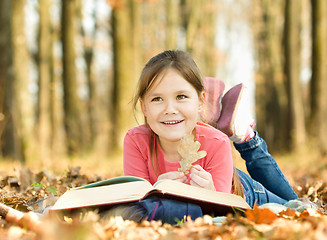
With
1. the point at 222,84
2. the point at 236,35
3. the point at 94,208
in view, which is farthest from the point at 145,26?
the point at 94,208

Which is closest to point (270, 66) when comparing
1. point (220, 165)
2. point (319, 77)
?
point (319, 77)

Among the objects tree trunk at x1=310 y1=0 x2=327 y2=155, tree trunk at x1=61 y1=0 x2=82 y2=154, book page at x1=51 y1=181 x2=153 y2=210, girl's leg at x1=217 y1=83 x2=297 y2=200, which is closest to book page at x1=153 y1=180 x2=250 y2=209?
book page at x1=51 y1=181 x2=153 y2=210

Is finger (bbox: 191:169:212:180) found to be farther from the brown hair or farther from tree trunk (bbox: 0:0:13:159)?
tree trunk (bbox: 0:0:13:159)

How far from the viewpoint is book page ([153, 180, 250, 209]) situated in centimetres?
207

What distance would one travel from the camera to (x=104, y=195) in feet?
6.83

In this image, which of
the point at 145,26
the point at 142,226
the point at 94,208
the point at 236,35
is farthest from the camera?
the point at 236,35

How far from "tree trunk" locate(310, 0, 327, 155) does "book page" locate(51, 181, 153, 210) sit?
773 cm

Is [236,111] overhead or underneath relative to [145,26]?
underneath

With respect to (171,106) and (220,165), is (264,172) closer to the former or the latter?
(220,165)

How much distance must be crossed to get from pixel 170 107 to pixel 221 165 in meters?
0.55

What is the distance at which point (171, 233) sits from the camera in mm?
1738

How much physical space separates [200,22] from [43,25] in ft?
32.7

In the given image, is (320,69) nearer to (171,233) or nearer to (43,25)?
(171,233)

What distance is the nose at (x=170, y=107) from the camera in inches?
102
